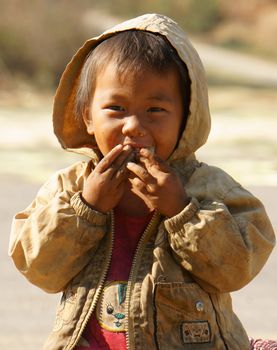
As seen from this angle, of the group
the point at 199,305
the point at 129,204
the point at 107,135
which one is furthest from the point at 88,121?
the point at 199,305

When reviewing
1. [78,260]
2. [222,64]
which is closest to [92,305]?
[78,260]

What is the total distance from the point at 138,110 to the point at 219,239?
48 cm

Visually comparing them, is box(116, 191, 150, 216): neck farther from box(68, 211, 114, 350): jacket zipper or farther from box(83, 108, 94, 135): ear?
box(83, 108, 94, 135): ear

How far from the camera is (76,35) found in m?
22.1

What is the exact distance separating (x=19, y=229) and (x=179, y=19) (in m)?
36.2

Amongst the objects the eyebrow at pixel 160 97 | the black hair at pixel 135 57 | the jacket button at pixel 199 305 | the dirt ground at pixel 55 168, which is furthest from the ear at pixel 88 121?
the dirt ground at pixel 55 168

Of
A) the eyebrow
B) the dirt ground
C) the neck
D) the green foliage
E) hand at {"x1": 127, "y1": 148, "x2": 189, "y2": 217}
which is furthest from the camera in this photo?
the green foliage

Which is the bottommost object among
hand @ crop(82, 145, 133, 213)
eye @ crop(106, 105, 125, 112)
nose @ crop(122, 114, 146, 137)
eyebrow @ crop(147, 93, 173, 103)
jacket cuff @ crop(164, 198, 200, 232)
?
jacket cuff @ crop(164, 198, 200, 232)

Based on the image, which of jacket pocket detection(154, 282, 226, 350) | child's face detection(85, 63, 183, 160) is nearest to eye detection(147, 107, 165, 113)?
child's face detection(85, 63, 183, 160)

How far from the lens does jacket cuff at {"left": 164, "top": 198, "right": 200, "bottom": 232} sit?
135 inches

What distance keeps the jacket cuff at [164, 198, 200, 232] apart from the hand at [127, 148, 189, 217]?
0.07ft

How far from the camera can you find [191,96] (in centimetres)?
361

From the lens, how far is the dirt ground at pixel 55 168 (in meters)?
5.80

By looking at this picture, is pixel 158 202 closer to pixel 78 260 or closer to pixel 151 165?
pixel 151 165
